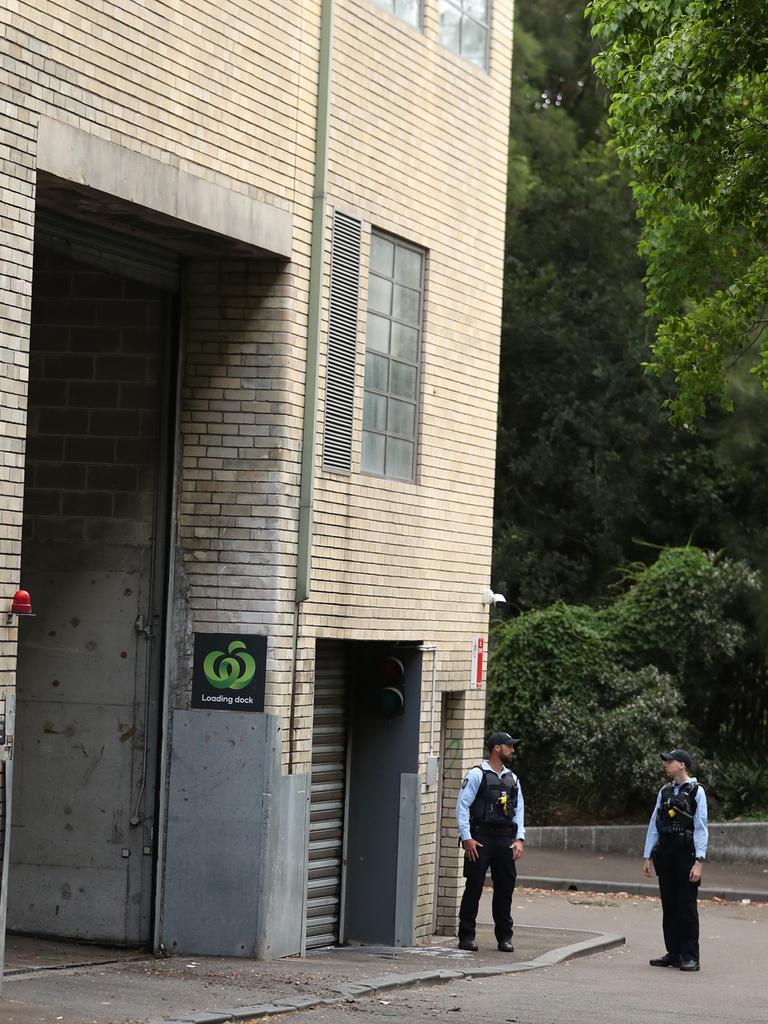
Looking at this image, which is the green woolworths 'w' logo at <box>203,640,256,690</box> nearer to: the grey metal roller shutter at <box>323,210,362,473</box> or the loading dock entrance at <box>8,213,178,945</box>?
the loading dock entrance at <box>8,213,178,945</box>

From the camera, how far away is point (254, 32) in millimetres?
12273

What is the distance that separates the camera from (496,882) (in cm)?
1492

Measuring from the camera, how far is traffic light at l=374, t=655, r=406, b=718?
48.4 feet

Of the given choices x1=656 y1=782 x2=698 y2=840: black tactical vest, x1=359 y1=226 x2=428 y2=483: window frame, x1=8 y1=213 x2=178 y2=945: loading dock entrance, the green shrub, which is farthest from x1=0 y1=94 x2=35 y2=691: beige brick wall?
the green shrub

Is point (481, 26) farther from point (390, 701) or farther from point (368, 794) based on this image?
point (368, 794)

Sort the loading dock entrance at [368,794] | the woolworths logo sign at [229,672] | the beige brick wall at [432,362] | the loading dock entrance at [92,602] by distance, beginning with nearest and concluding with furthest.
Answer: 1. the woolworths logo sign at [229,672]
2. the loading dock entrance at [92,602]
3. the beige brick wall at [432,362]
4. the loading dock entrance at [368,794]

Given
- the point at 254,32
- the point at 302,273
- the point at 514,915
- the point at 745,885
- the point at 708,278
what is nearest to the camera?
the point at 254,32

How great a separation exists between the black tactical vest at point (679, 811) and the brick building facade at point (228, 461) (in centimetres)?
200

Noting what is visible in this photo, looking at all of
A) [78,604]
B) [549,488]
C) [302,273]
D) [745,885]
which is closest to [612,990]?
[78,604]

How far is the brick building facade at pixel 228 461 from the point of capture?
39.7 feet

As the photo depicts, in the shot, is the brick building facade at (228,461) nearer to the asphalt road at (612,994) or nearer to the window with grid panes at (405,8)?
the window with grid panes at (405,8)

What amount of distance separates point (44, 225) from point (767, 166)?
17.4 ft

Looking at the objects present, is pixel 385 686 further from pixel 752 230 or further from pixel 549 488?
pixel 549 488

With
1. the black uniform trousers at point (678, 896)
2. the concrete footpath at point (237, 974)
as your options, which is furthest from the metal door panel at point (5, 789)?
the black uniform trousers at point (678, 896)
